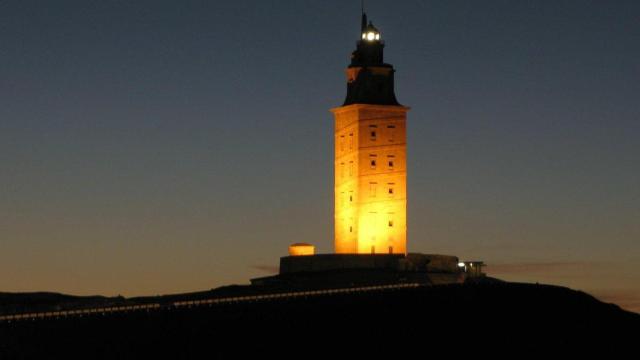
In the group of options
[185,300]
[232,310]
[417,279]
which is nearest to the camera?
[232,310]

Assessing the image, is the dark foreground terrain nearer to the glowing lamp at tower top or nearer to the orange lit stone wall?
the orange lit stone wall

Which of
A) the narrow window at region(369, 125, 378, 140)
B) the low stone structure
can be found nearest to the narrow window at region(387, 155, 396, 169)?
the narrow window at region(369, 125, 378, 140)

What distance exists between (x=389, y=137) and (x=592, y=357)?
32680 mm

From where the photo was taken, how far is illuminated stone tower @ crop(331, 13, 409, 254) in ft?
341

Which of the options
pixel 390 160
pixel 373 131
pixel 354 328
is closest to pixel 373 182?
pixel 390 160

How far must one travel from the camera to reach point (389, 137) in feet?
344

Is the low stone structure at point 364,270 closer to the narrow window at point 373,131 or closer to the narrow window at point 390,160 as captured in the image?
the narrow window at point 390,160

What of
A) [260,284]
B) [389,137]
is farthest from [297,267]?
[389,137]

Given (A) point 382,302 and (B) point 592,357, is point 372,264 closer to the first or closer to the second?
(A) point 382,302

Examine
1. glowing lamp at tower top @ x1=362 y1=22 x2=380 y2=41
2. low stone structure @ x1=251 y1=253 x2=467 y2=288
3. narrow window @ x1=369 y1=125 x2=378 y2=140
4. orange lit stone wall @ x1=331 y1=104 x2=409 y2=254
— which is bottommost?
low stone structure @ x1=251 y1=253 x2=467 y2=288

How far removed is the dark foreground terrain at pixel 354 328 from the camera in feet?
246

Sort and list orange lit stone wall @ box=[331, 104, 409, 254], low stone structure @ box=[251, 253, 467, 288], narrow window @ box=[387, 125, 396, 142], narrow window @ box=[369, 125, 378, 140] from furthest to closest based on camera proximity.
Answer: narrow window @ box=[387, 125, 396, 142] < narrow window @ box=[369, 125, 378, 140] < orange lit stone wall @ box=[331, 104, 409, 254] < low stone structure @ box=[251, 253, 467, 288]

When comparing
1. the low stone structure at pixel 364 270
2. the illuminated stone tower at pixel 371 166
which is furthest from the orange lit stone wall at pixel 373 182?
the low stone structure at pixel 364 270

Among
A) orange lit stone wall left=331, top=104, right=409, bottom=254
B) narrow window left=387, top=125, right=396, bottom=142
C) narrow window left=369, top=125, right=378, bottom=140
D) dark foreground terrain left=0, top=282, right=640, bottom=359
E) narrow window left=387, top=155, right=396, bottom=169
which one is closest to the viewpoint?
dark foreground terrain left=0, top=282, right=640, bottom=359
